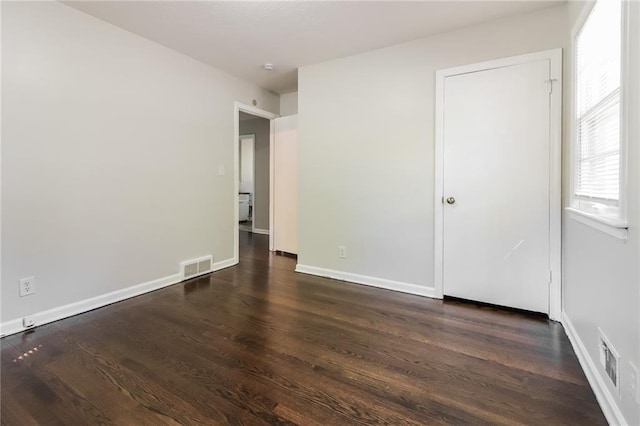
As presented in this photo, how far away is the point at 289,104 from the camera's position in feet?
15.1

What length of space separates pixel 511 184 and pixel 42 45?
381 cm

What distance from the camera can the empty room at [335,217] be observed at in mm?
1451

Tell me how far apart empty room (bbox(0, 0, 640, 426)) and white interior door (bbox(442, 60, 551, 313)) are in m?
0.02

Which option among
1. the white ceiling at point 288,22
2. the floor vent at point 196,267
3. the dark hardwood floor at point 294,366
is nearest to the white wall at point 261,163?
the floor vent at point 196,267

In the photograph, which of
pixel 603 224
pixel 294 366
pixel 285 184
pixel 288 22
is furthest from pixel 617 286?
pixel 285 184

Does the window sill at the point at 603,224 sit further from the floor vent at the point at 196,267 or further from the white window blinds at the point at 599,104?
the floor vent at the point at 196,267

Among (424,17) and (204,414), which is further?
(424,17)

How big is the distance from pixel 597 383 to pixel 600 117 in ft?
Answer: 4.59

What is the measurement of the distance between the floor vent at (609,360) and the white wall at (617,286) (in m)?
0.04

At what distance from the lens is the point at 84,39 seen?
2.44m

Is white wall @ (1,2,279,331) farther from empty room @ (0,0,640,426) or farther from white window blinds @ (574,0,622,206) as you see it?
white window blinds @ (574,0,622,206)

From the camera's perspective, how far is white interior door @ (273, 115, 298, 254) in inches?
176

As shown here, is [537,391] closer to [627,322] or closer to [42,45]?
[627,322]

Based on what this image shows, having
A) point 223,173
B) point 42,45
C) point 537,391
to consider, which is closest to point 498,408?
point 537,391
